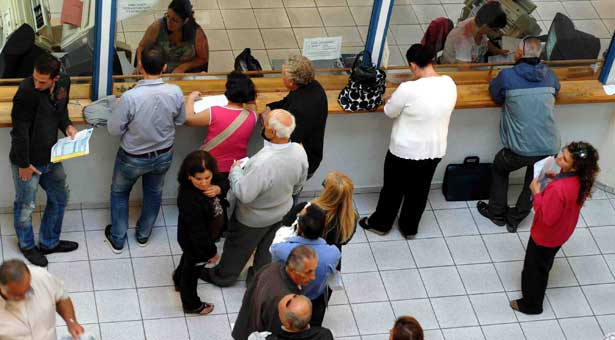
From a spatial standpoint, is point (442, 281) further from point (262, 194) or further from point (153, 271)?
point (153, 271)

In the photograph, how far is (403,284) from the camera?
6191 mm

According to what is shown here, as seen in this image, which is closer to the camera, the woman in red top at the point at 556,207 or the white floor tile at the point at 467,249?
the woman in red top at the point at 556,207

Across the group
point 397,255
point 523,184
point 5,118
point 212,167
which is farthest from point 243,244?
point 523,184

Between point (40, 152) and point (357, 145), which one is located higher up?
point (40, 152)

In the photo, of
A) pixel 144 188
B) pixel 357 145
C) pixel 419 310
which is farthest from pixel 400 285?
pixel 144 188

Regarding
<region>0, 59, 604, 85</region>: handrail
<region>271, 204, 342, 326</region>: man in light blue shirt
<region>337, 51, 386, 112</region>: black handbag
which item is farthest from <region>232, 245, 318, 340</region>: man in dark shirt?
<region>0, 59, 604, 85</region>: handrail

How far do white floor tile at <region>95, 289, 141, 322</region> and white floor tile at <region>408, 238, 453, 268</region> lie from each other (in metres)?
1.94

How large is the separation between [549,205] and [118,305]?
8.84 ft

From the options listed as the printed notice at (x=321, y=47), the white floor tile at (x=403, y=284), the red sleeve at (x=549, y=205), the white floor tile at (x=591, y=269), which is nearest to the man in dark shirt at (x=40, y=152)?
the printed notice at (x=321, y=47)

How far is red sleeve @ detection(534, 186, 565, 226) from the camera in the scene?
18.1 ft

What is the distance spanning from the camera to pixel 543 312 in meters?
6.14

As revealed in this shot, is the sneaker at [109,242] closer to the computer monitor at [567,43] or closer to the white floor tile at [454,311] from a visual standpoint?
the white floor tile at [454,311]

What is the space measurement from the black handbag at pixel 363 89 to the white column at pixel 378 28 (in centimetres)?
18

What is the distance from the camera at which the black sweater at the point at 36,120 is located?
5.23 meters
